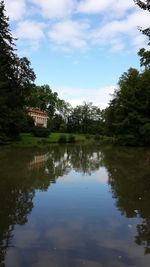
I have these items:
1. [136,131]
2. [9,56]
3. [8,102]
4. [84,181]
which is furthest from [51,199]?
[136,131]

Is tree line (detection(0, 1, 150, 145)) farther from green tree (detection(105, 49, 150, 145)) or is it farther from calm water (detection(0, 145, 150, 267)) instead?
calm water (detection(0, 145, 150, 267))

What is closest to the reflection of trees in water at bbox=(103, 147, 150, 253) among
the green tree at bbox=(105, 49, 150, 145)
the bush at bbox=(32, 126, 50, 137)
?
the green tree at bbox=(105, 49, 150, 145)

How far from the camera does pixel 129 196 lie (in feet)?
39.6

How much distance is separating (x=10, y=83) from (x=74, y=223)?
1613 inches

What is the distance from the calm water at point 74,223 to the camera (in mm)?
6195

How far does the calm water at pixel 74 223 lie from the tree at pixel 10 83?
2814cm

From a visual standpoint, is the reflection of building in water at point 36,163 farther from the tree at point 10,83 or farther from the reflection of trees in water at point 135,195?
the tree at point 10,83

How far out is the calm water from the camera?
6.20 m

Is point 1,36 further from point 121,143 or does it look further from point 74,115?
point 74,115

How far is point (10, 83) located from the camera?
1882 inches

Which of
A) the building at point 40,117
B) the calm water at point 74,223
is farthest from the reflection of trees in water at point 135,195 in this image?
the building at point 40,117

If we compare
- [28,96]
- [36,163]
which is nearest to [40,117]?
[28,96]

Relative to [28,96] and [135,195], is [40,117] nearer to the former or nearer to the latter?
[28,96]

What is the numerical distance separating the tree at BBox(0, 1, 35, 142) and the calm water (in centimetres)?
2814
